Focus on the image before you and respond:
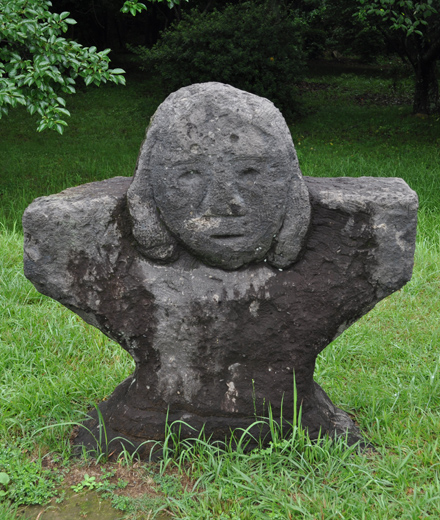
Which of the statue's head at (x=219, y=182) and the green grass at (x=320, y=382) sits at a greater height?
the statue's head at (x=219, y=182)

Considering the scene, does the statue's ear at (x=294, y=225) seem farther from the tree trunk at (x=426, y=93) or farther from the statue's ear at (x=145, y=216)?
the tree trunk at (x=426, y=93)

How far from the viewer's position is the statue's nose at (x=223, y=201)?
2250mm

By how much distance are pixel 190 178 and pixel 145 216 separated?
0.79 feet

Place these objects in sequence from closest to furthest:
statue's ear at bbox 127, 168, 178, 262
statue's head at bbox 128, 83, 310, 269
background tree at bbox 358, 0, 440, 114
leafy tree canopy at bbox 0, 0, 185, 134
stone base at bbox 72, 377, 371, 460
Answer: statue's head at bbox 128, 83, 310, 269, statue's ear at bbox 127, 168, 178, 262, stone base at bbox 72, 377, 371, 460, leafy tree canopy at bbox 0, 0, 185, 134, background tree at bbox 358, 0, 440, 114

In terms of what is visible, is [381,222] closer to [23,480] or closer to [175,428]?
[175,428]

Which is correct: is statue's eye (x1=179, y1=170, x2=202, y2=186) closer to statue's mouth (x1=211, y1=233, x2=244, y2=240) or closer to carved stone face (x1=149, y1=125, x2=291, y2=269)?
carved stone face (x1=149, y1=125, x2=291, y2=269)

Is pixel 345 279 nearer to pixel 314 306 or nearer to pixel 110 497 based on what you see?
pixel 314 306

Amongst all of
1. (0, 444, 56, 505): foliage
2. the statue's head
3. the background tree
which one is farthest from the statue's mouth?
the background tree

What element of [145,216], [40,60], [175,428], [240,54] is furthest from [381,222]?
[240,54]

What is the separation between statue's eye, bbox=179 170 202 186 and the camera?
2.27 m

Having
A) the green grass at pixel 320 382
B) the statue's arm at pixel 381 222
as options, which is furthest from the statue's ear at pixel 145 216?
the green grass at pixel 320 382

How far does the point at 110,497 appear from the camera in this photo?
239 cm

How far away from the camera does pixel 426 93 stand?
10406 millimetres

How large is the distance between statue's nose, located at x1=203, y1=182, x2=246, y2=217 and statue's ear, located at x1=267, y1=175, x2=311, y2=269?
194 mm
